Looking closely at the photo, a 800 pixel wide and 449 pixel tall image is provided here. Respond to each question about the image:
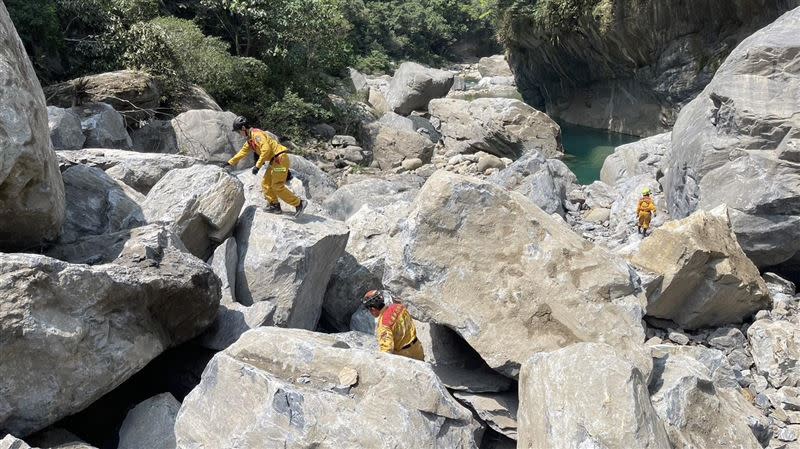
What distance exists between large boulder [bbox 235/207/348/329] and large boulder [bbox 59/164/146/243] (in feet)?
4.36

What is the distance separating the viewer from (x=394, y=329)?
6.80 m

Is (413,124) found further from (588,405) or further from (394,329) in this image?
(588,405)

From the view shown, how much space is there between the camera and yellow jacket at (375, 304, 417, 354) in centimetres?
671

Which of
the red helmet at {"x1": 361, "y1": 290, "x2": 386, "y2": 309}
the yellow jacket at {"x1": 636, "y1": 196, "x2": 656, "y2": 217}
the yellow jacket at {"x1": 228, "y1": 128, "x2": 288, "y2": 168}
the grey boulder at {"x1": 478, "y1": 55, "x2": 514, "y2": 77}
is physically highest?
the yellow jacket at {"x1": 228, "y1": 128, "x2": 288, "y2": 168}

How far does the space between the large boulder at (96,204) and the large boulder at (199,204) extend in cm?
21

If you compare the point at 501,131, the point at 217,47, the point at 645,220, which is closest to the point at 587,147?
the point at 501,131

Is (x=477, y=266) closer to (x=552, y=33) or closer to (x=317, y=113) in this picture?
(x=317, y=113)

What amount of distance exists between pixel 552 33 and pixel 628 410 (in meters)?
25.8

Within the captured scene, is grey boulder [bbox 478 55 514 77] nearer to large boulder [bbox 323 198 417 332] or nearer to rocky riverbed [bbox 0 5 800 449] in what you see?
rocky riverbed [bbox 0 5 800 449]

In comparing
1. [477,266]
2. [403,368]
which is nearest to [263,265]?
[477,266]

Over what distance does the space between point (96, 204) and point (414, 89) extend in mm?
21006

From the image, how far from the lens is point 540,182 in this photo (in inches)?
591

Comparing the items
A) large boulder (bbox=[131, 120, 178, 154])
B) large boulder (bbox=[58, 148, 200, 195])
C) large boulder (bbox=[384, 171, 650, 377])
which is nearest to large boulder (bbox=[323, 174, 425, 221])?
large boulder (bbox=[58, 148, 200, 195])

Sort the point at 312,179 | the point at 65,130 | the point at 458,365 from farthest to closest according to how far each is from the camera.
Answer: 1. the point at 312,179
2. the point at 65,130
3. the point at 458,365
